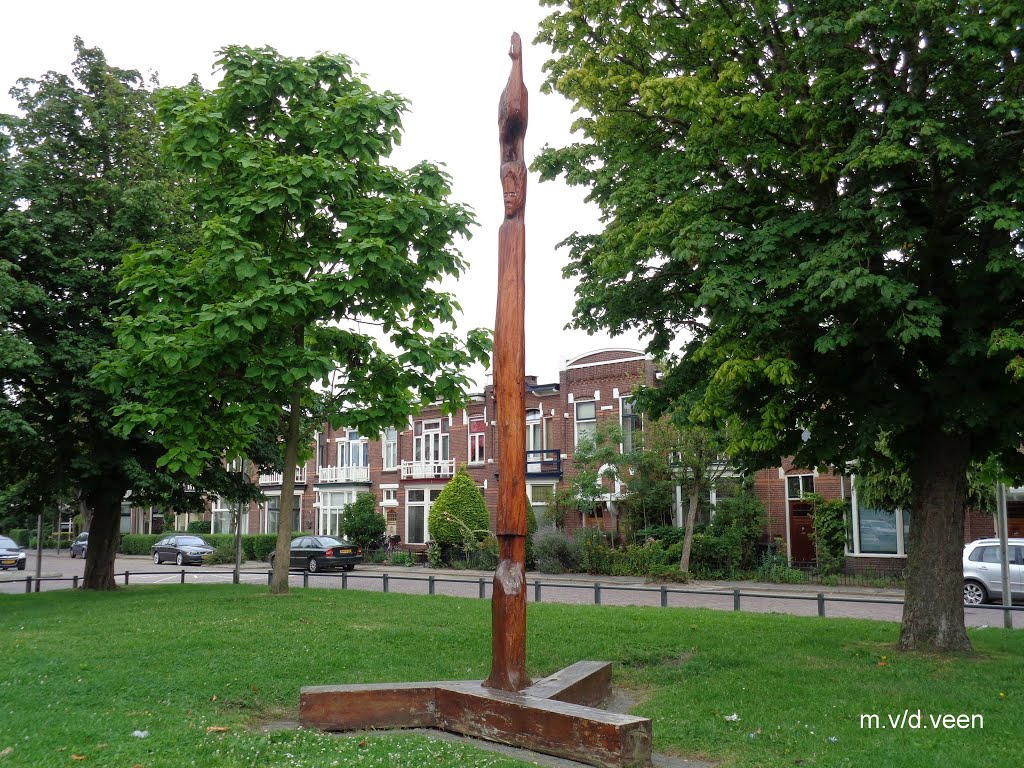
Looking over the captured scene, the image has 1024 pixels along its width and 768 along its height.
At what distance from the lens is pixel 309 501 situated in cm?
5347

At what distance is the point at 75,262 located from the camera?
19.5m

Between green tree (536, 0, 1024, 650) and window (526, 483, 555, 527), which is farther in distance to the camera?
window (526, 483, 555, 527)

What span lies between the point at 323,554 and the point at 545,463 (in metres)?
10.6

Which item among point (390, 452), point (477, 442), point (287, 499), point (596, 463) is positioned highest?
point (477, 442)

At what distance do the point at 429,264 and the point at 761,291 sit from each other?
675cm

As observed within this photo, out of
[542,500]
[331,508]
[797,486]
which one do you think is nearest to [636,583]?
[797,486]

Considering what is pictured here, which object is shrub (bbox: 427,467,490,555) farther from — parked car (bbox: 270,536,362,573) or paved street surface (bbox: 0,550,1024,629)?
parked car (bbox: 270,536,362,573)

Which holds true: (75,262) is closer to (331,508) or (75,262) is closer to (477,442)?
(477,442)

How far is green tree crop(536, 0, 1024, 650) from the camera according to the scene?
962cm

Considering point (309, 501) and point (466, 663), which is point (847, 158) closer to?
point (466, 663)

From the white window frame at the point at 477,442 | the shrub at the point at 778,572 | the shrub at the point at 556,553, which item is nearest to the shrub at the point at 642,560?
the shrub at the point at 556,553

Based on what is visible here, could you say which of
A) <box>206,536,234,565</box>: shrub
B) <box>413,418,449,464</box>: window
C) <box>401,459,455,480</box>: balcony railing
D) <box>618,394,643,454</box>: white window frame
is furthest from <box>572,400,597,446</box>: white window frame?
<box>206,536,234,565</box>: shrub

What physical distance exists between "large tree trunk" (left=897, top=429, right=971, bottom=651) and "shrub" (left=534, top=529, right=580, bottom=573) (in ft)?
76.4

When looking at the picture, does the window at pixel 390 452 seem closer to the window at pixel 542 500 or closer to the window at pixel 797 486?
the window at pixel 542 500
